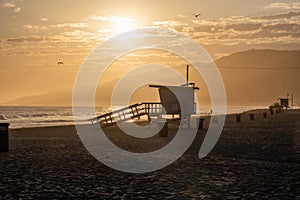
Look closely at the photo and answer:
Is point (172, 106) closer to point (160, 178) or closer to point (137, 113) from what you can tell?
point (137, 113)

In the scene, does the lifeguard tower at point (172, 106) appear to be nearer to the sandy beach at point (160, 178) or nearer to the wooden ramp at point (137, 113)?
the wooden ramp at point (137, 113)

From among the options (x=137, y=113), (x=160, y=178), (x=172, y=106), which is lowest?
(x=160, y=178)

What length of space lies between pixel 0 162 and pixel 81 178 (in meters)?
5.13

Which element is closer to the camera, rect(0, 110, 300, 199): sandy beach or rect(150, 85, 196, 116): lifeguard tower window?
rect(0, 110, 300, 199): sandy beach

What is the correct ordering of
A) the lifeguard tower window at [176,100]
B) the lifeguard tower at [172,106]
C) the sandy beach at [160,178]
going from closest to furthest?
the sandy beach at [160,178] → the lifeguard tower at [172,106] → the lifeguard tower window at [176,100]

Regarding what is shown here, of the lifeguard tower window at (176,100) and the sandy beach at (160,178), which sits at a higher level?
the lifeguard tower window at (176,100)

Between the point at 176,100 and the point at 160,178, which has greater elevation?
the point at 176,100

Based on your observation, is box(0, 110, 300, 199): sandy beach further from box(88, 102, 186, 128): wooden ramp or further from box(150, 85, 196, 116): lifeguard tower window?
box(150, 85, 196, 116): lifeguard tower window

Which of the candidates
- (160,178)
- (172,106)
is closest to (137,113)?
(172,106)

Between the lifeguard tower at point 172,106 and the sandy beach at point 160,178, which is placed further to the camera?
the lifeguard tower at point 172,106

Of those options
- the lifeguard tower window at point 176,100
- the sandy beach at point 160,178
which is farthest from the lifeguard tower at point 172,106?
the sandy beach at point 160,178

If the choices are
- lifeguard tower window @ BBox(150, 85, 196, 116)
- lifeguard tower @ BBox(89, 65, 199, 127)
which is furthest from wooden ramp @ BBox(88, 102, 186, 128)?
lifeguard tower window @ BBox(150, 85, 196, 116)

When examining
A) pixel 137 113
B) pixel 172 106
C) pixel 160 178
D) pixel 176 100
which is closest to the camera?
pixel 160 178

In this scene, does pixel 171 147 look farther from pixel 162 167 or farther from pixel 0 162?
pixel 0 162
